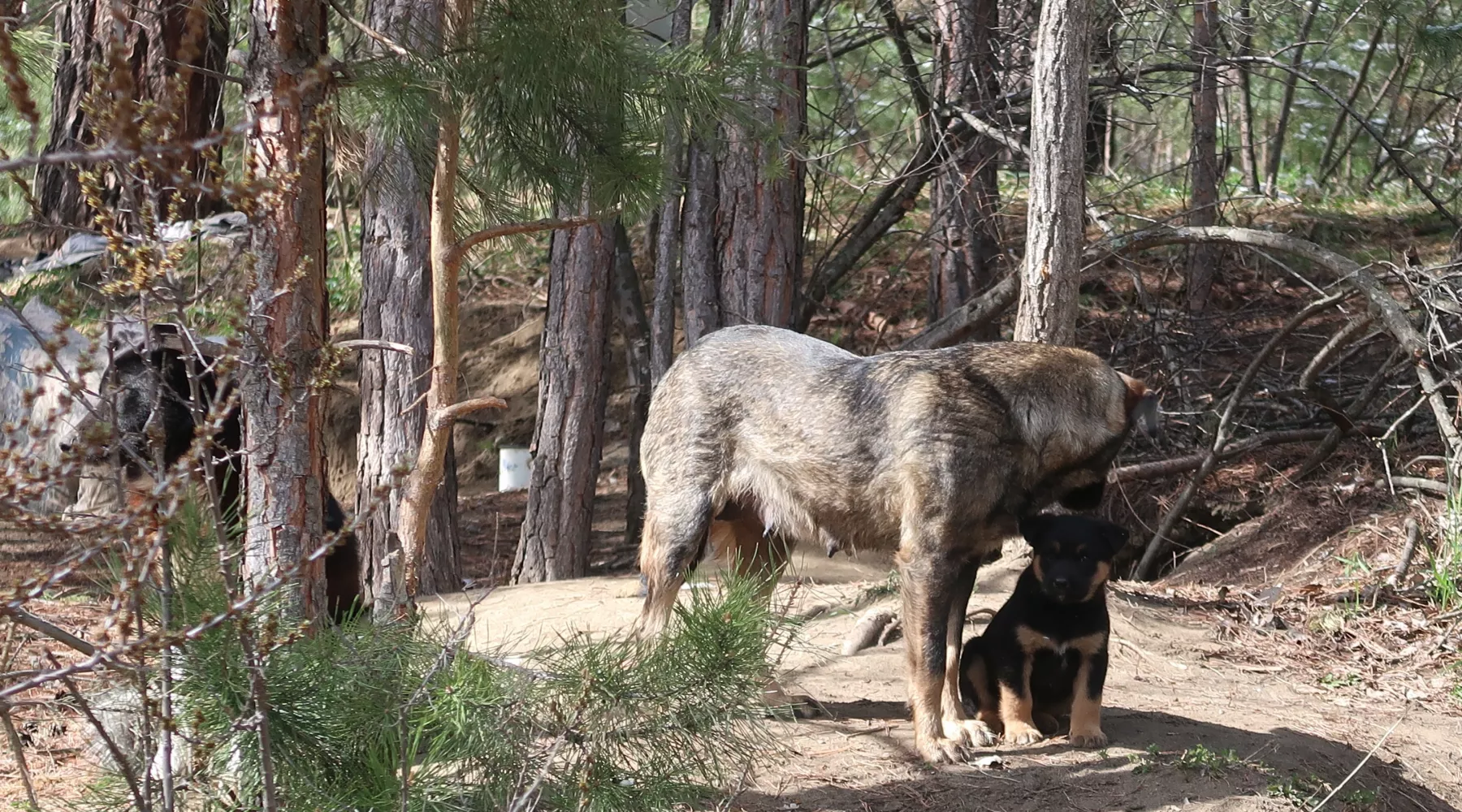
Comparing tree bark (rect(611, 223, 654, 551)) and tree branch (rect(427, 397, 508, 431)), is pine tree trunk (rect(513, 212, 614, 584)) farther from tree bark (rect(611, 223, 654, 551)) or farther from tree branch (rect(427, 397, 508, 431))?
tree branch (rect(427, 397, 508, 431))

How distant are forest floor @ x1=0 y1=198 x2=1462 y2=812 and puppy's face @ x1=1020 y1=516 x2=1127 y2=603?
660 mm

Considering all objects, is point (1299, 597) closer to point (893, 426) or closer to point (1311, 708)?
point (1311, 708)

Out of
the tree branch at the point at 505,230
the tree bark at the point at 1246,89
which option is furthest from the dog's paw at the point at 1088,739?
the tree bark at the point at 1246,89

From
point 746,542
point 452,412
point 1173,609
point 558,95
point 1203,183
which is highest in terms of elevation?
point 1203,183

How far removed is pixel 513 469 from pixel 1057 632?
314 inches

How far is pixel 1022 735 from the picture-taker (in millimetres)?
5070

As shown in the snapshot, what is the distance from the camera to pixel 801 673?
6078mm

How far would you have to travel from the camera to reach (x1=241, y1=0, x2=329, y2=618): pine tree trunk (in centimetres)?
369

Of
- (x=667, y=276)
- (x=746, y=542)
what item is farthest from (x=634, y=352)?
(x=746, y=542)

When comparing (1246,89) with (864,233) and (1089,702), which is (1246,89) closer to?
(864,233)

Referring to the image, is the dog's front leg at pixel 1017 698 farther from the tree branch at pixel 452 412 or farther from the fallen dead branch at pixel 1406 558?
the fallen dead branch at pixel 1406 558

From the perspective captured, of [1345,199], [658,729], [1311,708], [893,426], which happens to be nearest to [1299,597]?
[1311,708]

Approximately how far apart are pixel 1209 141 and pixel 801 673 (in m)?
6.77

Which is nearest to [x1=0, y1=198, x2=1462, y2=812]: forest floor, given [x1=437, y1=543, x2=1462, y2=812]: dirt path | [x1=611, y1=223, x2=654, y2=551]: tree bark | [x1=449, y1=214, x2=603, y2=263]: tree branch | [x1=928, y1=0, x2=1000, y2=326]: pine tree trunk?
[x1=437, y1=543, x2=1462, y2=812]: dirt path
